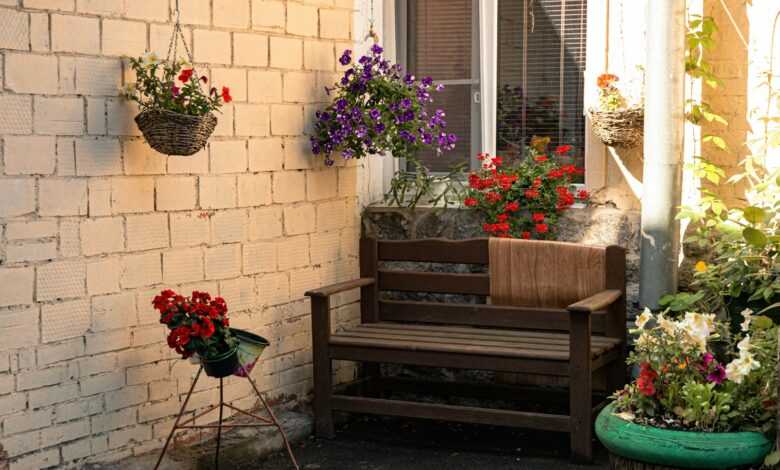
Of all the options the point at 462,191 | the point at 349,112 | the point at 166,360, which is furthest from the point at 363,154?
the point at 166,360

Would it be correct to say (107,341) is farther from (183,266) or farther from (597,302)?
(597,302)

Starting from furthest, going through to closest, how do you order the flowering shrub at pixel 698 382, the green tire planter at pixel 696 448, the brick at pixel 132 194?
the brick at pixel 132 194 → the flowering shrub at pixel 698 382 → the green tire planter at pixel 696 448

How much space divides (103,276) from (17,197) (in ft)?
1.80

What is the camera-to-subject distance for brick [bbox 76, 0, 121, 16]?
4.70 meters

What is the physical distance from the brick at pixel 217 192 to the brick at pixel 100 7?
34.8 inches

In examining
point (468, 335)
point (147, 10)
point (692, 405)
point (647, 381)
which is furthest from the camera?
point (468, 335)

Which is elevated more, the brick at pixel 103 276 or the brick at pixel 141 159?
the brick at pixel 141 159

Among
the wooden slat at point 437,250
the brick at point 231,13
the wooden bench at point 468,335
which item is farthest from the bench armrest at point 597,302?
the brick at point 231,13

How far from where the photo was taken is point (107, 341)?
489 centimetres

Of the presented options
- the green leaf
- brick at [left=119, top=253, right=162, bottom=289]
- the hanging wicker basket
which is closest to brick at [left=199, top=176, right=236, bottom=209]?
brick at [left=119, top=253, right=162, bottom=289]

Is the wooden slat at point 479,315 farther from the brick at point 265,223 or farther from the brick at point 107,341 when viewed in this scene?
the brick at point 107,341

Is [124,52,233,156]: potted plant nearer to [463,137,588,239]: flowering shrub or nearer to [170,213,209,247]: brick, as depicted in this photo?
[170,213,209,247]: brick

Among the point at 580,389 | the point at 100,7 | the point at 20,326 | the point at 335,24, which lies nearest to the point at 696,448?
the point at 580,389

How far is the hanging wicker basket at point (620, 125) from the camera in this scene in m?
5.77
